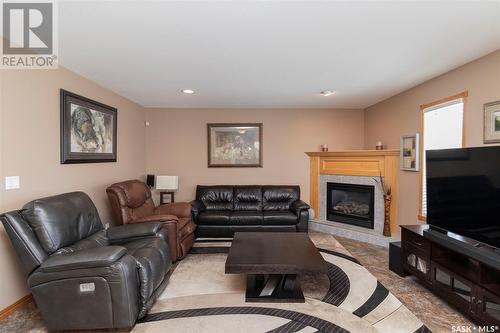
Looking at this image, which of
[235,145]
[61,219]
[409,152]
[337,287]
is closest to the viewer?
[61,219]

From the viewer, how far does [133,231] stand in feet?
9.06

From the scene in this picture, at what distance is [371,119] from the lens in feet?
16.1

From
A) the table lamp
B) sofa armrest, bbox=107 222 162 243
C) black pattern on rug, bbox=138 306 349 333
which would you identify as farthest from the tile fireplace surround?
sofa armrest, bbox=107 222 162 243

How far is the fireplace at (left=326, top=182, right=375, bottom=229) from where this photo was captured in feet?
14.3

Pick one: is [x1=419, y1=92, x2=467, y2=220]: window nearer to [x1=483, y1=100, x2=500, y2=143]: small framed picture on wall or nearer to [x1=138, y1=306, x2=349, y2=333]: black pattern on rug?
[x1=483, y1=100, x2=500, y2=143]: small framed picture on wall

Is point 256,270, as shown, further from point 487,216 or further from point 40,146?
point 40,146

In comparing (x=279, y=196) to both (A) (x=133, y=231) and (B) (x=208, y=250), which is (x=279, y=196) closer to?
(B) (x=208, y=250)

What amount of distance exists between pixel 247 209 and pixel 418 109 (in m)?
3.20

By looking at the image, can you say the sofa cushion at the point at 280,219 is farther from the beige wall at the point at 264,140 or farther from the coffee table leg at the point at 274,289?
the coffee table leg at the point at 274,289

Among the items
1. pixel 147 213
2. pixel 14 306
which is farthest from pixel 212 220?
pixel 14 306

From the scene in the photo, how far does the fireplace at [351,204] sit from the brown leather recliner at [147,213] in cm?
279

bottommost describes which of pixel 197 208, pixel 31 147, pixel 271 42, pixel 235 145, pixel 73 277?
pixel 73 277

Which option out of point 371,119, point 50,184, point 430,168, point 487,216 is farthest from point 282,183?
point 50,184

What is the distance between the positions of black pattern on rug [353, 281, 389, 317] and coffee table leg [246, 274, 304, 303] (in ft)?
1.77
